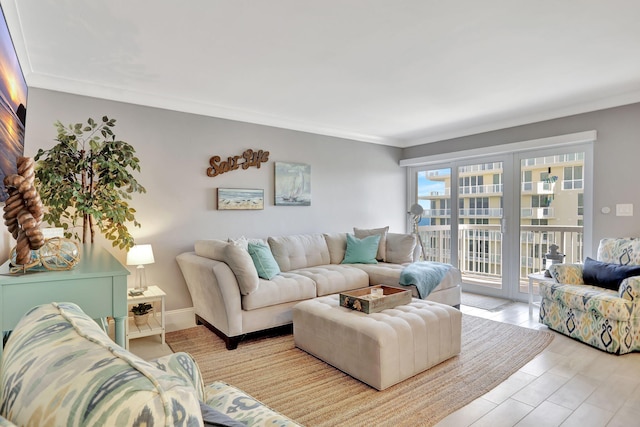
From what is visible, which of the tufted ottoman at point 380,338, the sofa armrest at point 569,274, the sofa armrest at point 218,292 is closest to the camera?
the tufted ottoman at point 380,338

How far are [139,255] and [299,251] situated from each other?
171 cm

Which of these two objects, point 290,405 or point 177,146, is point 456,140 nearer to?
point 177,146

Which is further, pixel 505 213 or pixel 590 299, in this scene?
pixel 505 213

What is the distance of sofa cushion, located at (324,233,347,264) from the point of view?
455 centimetres

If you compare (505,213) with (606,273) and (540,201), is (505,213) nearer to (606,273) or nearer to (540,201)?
(540,201)

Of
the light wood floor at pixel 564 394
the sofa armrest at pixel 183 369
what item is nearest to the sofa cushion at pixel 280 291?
the light wood floor at pixel 564 394

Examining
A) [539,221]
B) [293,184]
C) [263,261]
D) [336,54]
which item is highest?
[336,54]

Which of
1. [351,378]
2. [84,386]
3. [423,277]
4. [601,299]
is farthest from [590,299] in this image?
[84,386]

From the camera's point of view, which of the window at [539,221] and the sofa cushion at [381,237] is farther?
the sofa cushion at [381,237]

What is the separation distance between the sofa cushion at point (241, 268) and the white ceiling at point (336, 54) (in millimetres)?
1520

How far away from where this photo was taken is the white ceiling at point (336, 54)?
6.81 ft

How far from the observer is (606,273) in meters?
3.18

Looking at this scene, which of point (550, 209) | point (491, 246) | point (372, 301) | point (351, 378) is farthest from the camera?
point (491, 246)

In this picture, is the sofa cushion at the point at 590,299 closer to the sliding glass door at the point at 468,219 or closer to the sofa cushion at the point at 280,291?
the sliding glass door at the point at 468,219
